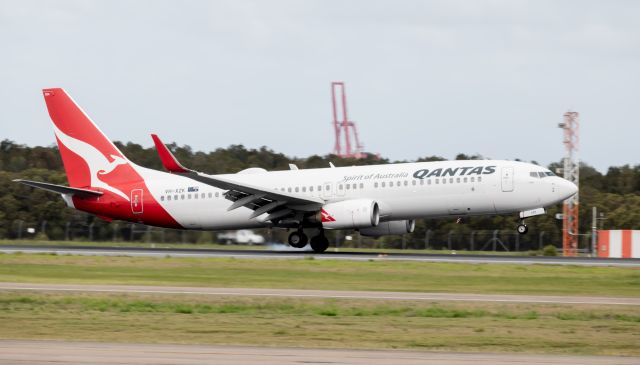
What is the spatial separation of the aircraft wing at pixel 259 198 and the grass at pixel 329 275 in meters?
4.43

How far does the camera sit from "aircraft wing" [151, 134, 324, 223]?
41719 millimetres

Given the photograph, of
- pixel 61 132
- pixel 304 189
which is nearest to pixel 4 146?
pixel 61 132

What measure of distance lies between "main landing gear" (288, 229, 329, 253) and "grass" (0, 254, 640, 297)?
651 centimetres

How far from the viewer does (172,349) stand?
16094 mm

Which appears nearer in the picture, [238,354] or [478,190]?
[238,354]

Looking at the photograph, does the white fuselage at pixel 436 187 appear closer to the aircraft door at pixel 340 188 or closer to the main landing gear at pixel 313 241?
the aircraft door at pixel 340 188

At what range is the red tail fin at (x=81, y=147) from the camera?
47656mm

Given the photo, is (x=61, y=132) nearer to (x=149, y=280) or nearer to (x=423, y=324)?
(x=149, y=280)

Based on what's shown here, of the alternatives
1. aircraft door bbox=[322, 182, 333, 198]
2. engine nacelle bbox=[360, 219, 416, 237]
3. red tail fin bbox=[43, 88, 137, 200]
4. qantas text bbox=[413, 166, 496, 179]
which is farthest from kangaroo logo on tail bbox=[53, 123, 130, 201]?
qantas text bbox=[413, 166, 496, 179]

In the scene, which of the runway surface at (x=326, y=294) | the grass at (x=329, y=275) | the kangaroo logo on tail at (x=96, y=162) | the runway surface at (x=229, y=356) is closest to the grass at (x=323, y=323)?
the runway surface at (x=229, y=356)

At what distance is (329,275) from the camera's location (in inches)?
1276

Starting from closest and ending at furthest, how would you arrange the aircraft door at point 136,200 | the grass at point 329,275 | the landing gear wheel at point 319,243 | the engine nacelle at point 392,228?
the grass at point 329,275 < the landing gear wheel at point 319,243 < the engine nacelle at point 392,228 < the aircraft door at point 136,200

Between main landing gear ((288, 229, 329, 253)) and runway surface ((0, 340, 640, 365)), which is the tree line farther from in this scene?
runway surface ((0, 340, 640, 365))

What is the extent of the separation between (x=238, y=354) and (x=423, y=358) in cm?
282
